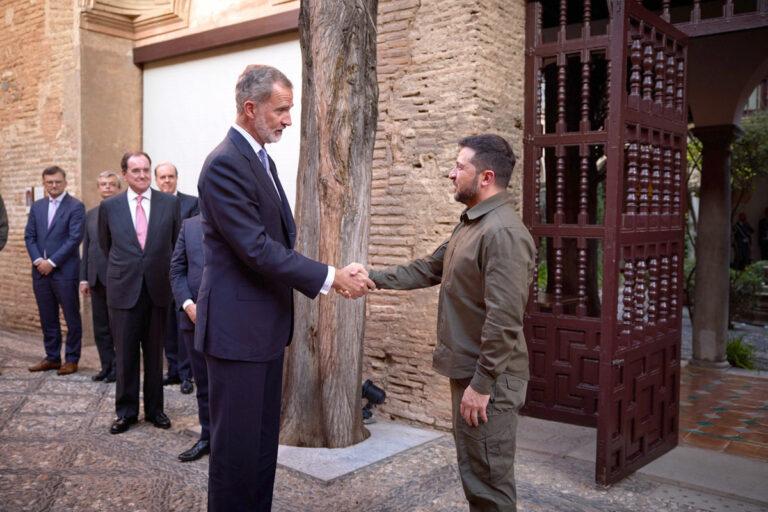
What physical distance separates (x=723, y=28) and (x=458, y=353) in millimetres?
3122

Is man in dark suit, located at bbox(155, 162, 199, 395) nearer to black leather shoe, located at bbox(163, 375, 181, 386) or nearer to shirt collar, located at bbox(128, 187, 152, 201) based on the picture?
black leather shoe, located at bbox(163, 375, 181, 386)

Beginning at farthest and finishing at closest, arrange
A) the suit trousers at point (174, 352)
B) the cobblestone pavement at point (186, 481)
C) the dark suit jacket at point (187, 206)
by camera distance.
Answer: the suit trousers at point (174, 352), the dark suit jacket at point (187, 206), the cobblestone pavement at point (186, 481)

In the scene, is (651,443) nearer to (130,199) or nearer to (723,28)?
(723,28)

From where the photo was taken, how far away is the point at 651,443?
461cm

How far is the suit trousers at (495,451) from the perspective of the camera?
290 centimetres

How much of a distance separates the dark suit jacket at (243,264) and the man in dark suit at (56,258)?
4.63m

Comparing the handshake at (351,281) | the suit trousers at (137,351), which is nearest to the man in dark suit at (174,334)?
the suit trousers at (137,351)

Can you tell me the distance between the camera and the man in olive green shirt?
2.78 metres

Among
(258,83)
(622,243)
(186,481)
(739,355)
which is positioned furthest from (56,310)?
(739,355)

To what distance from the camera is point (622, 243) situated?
409cm

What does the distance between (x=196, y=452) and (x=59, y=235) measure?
3.42m

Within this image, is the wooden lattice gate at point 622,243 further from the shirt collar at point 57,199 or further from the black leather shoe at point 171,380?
the shirt collar at point 57,199

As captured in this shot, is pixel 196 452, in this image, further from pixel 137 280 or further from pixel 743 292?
pixel 743 292

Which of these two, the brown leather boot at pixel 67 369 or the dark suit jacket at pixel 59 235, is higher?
the dark suit jacket at pixel 59 235
